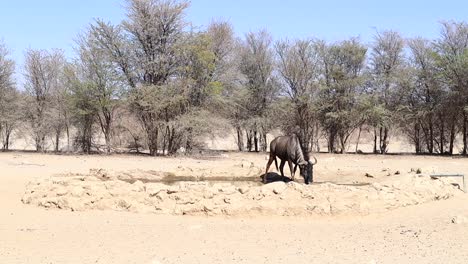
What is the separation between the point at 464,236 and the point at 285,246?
3415 mm

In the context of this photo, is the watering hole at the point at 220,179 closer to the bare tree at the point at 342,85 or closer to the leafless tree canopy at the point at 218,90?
the leafless tree canopy at the point at 218,90

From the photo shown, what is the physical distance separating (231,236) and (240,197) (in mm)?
2771

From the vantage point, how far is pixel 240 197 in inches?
563

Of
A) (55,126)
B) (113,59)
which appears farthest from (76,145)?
(113,59)

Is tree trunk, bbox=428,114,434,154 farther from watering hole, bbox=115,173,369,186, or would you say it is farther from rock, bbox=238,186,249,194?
rock, bbox=238,186,249,194

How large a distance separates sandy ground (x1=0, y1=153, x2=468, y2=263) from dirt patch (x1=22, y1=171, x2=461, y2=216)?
30 cm

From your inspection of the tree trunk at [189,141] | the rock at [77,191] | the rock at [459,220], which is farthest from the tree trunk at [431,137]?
the rock at [77,191]

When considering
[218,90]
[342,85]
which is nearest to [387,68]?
[342,85]

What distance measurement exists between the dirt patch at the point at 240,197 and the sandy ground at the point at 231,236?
30 centimetres

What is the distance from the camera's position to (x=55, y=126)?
33.2 meters

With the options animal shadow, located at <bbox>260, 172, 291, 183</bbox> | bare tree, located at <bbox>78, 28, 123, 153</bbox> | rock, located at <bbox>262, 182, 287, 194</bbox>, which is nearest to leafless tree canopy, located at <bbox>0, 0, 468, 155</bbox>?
bare tree, located at <bbox>78, 28, 123, 153</bbox>

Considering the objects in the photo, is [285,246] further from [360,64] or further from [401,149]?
[401,149]

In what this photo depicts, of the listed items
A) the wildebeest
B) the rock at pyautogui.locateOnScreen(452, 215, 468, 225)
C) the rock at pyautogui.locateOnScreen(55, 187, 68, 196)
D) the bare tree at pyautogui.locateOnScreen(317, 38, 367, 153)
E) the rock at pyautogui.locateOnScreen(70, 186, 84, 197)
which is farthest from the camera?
the bare tree at pyautogui.locateOnScreen(317, 38, 367, 153)

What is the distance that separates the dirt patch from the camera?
45.7 ft
